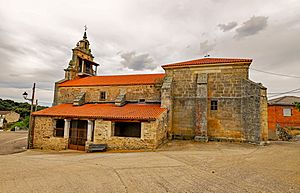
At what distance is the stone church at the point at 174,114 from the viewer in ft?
43.4

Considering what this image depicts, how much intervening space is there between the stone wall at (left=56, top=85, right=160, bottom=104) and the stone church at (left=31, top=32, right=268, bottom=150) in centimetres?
9

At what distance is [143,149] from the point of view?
40.1 feet

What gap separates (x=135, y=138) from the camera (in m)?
12.6

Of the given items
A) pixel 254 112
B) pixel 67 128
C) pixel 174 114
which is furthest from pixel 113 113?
pixel 254 112

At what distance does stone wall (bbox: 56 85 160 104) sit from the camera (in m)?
17.1

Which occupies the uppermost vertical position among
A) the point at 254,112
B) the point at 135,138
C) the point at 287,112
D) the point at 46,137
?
the point at 287,112

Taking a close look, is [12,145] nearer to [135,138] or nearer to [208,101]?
[135,138]

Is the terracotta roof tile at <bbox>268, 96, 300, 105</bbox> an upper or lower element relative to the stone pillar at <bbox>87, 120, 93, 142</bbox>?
upper

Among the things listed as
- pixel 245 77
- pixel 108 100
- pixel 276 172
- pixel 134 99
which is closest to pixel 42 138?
pixel 108 100

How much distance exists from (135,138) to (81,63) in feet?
52.4

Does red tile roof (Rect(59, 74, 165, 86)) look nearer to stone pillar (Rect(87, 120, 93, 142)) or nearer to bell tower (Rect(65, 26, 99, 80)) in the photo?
bell tower (Rect(65, 26, 99, 80))

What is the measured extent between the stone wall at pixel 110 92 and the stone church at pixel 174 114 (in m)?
0.09

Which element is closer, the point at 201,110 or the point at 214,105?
the point at 201,110

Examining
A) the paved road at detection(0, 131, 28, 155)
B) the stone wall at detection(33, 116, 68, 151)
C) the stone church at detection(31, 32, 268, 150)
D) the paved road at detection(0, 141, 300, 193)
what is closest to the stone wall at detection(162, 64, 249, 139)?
the stone church at detection(31, 32, 268, 150)
